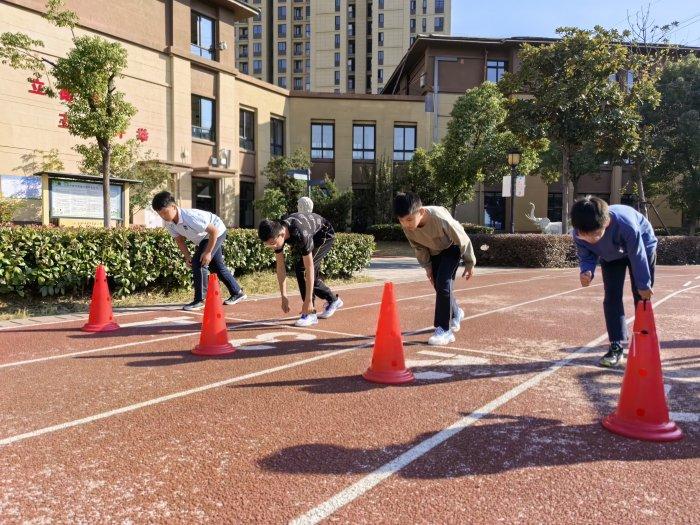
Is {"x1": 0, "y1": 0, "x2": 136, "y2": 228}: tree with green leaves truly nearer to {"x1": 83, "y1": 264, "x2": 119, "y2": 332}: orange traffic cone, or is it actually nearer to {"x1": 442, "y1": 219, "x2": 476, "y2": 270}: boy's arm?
{"x1": 83, "y1": 264, "x2": 119, "y2": 332}: orange traffic cone

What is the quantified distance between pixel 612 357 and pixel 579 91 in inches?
587

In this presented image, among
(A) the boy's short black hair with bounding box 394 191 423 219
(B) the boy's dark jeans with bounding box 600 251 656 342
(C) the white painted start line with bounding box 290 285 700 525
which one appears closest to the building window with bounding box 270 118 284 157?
(A) the boy's short black hair with bounding box 394 191 423 219

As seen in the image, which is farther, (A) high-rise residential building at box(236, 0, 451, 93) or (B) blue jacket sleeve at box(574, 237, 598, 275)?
→ (A) high-rise residential building at box(236, 0, 451, 93)

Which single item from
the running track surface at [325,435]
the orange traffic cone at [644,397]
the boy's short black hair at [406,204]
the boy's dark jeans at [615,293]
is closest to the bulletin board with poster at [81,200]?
the running track surface at [325,435]

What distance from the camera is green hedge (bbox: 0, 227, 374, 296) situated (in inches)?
313

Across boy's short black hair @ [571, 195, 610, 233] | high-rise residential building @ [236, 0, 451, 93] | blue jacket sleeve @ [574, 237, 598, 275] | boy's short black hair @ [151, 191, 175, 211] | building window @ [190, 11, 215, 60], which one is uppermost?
high-rise residential building @ [236, 0, 451, 93]

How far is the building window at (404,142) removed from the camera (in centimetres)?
3284

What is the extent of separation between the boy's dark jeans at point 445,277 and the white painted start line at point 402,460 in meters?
1.35

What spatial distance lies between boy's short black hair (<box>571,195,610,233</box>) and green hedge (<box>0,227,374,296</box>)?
7075 millimetres

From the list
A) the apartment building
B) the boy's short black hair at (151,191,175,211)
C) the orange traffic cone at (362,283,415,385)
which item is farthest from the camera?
the apartment building

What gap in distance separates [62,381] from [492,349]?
13.5 ft

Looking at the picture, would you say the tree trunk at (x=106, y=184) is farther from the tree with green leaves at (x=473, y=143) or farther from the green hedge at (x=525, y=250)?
the tree with green leaves at (x=473, y=143)

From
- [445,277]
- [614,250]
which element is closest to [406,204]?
[445,277]

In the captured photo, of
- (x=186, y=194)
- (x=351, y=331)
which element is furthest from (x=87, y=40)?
(x=186, y=194)
